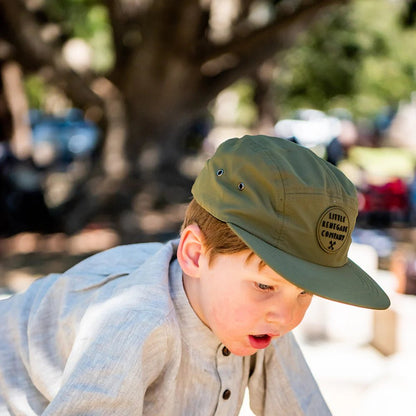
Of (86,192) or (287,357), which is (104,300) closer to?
(287,357)

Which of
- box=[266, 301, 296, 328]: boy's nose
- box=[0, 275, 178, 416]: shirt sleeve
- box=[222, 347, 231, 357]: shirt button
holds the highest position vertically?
box=[266, 301, 296, 328]: boy's nose

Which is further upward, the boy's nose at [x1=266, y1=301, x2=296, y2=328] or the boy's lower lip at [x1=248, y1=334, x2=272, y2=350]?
the boy's nose at [x1=266, y1=301, x2=296, y2=328]

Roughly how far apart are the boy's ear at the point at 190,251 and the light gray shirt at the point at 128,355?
0.08m

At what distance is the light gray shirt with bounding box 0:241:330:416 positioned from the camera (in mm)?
1410

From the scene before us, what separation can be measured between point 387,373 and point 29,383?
5.13 ft

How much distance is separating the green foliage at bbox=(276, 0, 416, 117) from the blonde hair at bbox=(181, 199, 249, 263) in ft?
84.1

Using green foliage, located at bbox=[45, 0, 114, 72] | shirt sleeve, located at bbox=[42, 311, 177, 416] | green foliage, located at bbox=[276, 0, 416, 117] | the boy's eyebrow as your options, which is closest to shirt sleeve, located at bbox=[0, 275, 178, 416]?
shirt sleeve, located at bbox=[42, 311, 177, 416]

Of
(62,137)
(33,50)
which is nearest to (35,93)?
(62,137)

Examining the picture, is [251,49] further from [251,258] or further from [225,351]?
[251,258]

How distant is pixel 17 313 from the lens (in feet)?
5.94

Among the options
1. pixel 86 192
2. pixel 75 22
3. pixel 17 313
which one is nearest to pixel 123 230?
pixel 86 192

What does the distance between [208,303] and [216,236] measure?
17 cm

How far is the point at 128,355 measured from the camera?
1.42 m

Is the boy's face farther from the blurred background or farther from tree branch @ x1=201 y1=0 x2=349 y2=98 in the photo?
tree branch @ x1=201 y1=0 x2=349 y2=98
